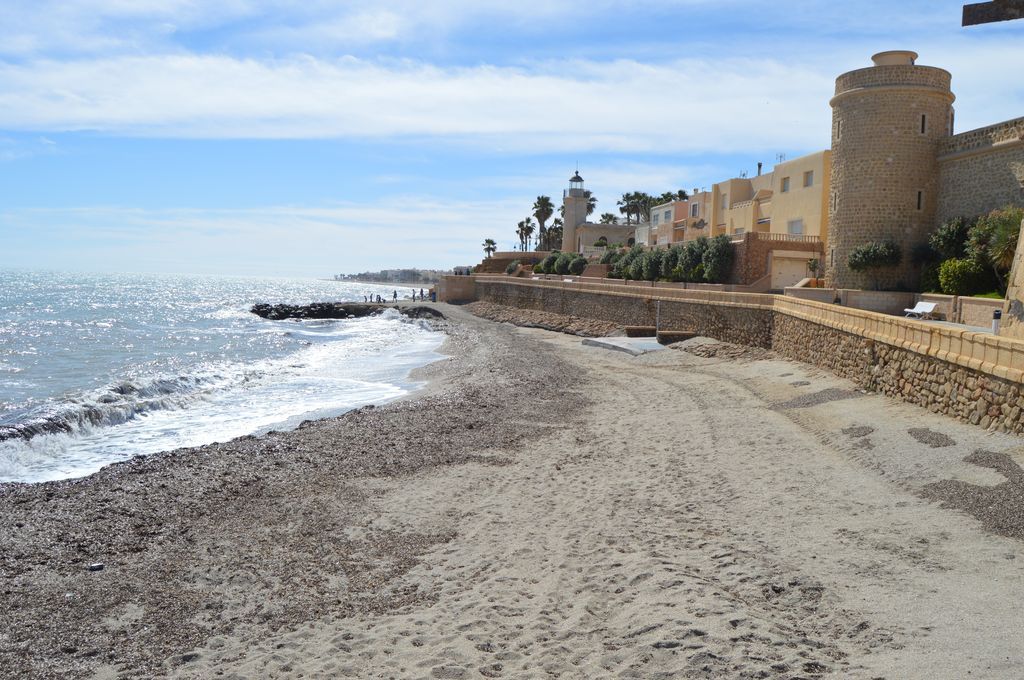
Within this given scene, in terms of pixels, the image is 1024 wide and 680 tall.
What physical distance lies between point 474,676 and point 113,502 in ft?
21.4

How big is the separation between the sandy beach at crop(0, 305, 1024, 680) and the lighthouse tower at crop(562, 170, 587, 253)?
62223 mm

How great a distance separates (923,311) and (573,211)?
55.1 metres

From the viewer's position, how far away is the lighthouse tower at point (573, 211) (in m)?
74.2

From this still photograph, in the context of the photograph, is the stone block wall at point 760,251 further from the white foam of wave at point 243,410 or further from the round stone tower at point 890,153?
the white foam of wave at point 243,410

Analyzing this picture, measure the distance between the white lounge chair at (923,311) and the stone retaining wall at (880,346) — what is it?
4.29 metres

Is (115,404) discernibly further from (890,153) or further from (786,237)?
(786,237)

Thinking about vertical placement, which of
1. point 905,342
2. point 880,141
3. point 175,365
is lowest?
point 175,365

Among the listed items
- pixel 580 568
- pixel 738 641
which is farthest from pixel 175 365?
pixel 738 641

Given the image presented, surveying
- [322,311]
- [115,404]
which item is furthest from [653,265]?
[322,311]

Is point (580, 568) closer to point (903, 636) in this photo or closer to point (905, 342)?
point (903, 636)

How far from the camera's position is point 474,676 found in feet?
16.6

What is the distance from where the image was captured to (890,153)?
2636cm

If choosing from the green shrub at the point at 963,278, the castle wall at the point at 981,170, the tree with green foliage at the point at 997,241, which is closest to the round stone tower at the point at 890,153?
the castle wall at the point at 981,170

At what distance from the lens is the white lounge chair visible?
2179 centimetres
